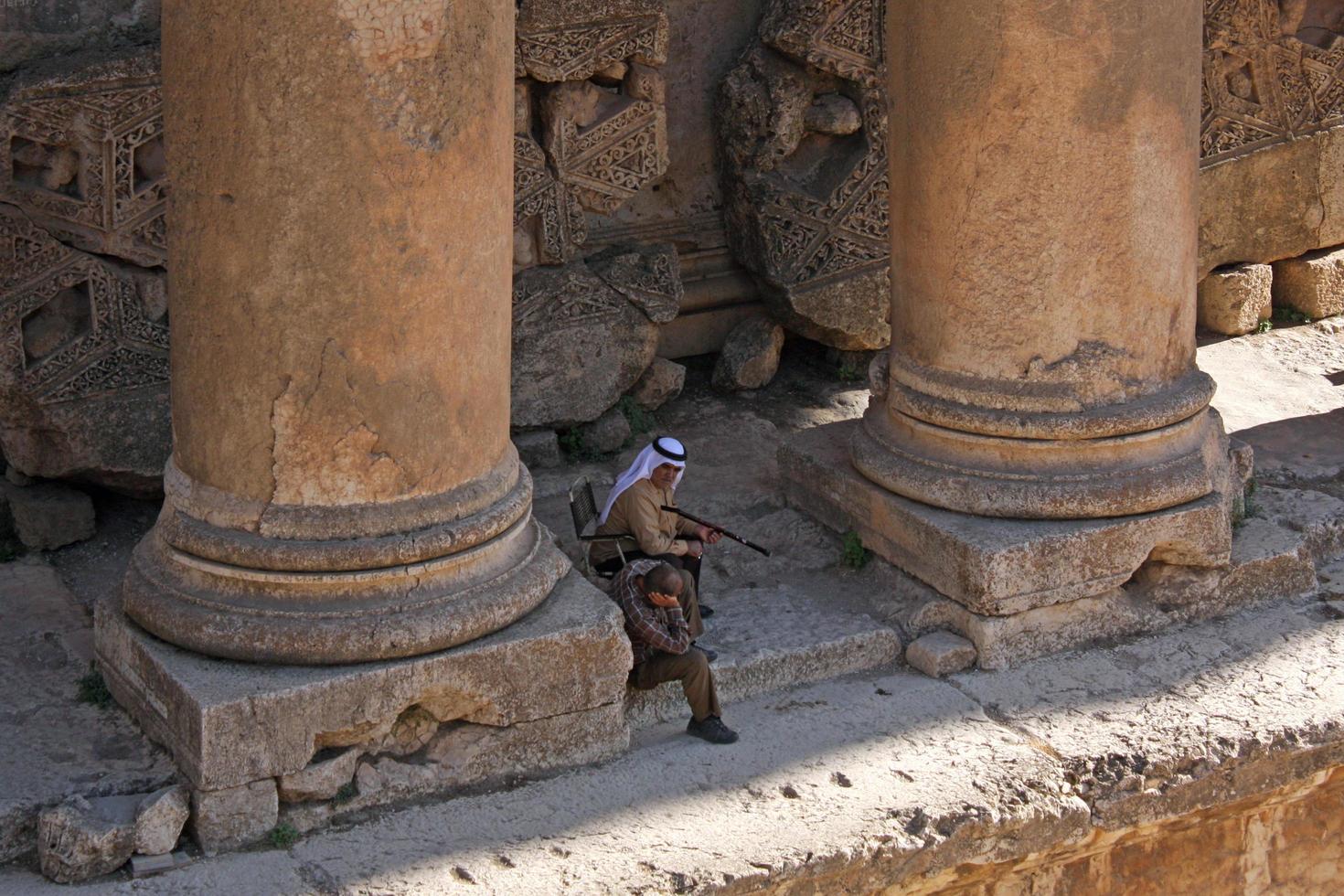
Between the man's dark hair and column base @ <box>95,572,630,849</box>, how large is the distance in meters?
0.17

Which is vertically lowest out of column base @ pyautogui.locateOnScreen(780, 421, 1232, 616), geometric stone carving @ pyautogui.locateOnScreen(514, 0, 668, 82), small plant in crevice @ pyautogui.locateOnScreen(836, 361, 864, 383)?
small plant in crevice @ pyautogui.locateOnScreen(836, 361, 864, 383)

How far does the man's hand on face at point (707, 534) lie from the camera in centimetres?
668

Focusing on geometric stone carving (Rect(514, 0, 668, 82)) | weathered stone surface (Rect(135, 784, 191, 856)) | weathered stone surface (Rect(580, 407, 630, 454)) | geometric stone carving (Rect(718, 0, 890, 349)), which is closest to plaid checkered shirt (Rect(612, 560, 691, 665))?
weathered stone surface (Rect(135, 784, 191, 856))

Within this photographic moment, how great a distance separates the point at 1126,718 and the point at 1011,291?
1576 millimetres

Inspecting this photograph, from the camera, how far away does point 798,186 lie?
8828 millimetres

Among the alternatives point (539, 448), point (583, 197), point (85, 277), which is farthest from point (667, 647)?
point (583, 197)

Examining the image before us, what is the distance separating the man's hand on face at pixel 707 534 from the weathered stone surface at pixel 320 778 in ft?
5.63

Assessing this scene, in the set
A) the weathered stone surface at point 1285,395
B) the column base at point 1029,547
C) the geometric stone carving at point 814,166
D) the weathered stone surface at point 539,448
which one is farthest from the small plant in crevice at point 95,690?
the weathered stone surface at point 1285,395

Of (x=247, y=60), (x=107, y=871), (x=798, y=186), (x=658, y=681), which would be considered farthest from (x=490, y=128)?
(x=798, y=186)

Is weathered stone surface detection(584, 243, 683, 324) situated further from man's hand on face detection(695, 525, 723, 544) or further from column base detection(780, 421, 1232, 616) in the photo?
man's hand on face detection(695, 525, 723, 544)

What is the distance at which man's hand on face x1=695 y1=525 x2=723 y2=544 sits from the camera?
668 centimetres

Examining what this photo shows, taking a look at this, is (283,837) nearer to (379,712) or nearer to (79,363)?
(379,712)

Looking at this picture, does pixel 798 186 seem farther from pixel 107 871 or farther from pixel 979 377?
pixel 107 871

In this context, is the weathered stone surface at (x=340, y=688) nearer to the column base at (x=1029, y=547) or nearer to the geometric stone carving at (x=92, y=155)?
the column base at (x=1029, y=547)
